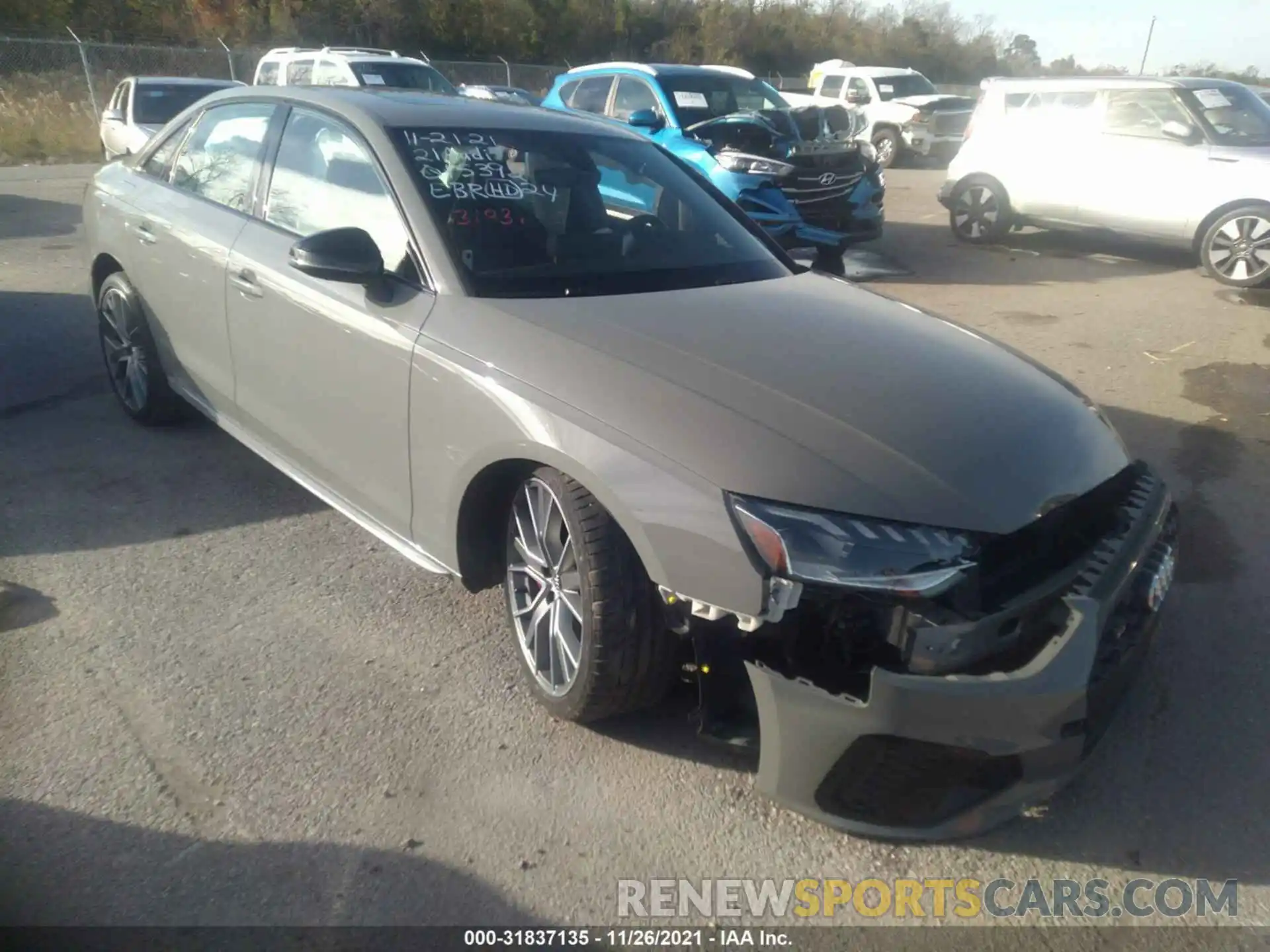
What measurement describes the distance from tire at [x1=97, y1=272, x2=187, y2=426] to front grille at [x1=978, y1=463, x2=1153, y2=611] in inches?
153

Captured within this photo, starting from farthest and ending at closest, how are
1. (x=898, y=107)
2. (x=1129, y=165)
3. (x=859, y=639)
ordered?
(x=898, y=107), (x=1129, y=165), (x=859, y=639)

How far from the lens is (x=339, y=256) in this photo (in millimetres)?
3016

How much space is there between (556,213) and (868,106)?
19784mm

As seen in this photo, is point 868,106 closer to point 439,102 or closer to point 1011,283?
point 1011,283

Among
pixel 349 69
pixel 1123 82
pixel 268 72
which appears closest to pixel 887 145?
pixel 1123 82

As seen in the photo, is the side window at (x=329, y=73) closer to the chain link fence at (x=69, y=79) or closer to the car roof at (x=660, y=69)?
the car roof at (x=660, y=69)

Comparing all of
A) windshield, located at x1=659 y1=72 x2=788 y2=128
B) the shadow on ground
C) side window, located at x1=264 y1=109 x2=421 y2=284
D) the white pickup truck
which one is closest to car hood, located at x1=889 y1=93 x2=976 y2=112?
the white pickup truck

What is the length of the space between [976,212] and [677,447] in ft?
32.3

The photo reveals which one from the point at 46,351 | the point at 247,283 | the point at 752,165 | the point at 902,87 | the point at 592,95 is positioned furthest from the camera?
the point at 902,87

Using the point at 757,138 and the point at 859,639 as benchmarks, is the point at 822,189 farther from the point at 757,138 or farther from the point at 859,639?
the point at 859,639

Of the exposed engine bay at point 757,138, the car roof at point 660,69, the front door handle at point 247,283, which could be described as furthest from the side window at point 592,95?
the front door handle at point 247,283

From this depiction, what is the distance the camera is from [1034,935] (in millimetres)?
2281

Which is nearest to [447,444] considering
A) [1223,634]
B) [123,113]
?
[1223,634]

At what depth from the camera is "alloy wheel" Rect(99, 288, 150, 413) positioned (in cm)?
478
